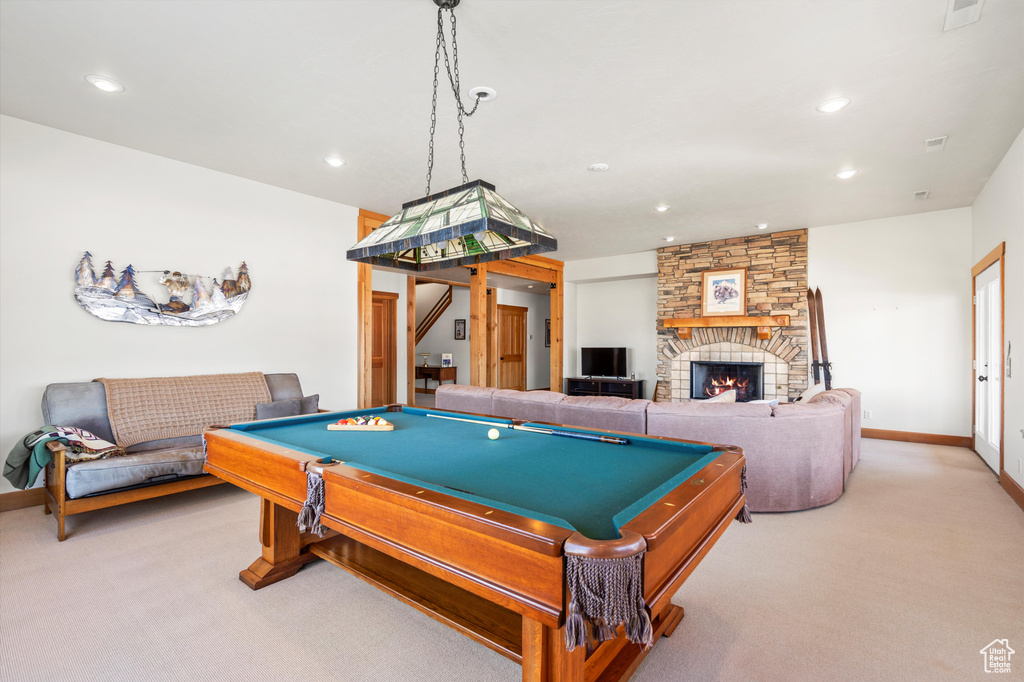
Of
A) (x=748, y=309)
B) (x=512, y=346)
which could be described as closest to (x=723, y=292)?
(x=748, y=309)

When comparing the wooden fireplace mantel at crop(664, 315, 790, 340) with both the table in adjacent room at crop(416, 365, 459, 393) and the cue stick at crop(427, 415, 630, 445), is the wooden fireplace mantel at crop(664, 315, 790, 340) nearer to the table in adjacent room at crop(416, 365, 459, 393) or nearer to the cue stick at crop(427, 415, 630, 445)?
the table in adjacent room at crop(416, 365, 459, 393)

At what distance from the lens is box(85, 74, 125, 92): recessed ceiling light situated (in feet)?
9.08

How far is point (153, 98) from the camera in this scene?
300 cm

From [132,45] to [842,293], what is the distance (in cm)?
728

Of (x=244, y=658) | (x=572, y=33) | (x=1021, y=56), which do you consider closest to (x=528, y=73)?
(x=572, y=33)

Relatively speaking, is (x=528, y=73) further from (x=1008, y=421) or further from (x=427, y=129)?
(x=1008, y=421)

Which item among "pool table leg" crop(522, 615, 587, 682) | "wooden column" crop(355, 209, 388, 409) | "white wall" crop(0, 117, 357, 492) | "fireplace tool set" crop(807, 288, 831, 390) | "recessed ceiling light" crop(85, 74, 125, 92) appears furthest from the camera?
"fireplace tool set" crop(807, 288, 831, 390)

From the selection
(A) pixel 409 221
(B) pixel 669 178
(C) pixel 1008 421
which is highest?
(B) pixel 669 178

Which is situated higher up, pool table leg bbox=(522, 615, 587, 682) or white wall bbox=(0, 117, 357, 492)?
white wall bbox=(0, 117, 357, 492)

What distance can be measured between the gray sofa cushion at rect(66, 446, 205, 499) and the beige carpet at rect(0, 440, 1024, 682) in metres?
0.30

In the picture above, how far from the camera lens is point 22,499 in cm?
340

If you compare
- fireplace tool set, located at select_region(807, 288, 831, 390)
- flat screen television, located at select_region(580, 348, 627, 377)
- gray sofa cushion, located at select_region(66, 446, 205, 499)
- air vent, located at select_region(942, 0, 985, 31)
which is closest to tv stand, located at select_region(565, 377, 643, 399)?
flat screen television, located at select_region(580, 348, 627, 377)

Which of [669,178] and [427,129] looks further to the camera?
[669,178]

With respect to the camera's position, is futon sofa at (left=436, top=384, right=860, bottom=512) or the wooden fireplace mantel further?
the wooden fireplace mantel
